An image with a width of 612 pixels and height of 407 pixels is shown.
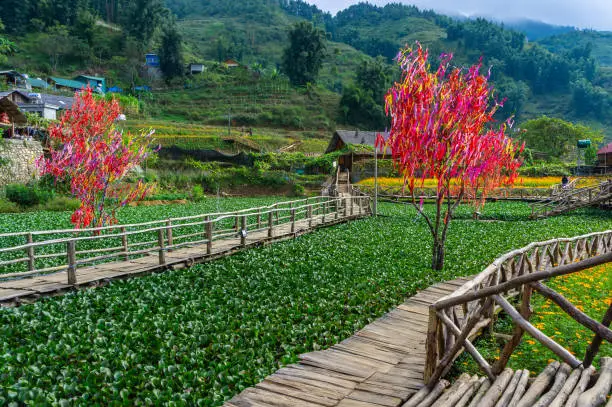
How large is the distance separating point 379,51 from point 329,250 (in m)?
158

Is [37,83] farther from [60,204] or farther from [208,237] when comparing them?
[208,237]

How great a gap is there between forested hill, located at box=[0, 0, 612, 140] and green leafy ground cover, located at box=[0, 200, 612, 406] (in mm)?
74495

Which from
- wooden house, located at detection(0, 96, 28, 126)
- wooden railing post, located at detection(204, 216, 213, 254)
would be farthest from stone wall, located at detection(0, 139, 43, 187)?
wooden railing post, located at detection(204, 216, 213, 254)

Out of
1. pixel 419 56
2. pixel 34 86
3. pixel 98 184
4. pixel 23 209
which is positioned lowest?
pixel 23 209

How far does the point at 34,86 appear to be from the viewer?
68938 millimetres

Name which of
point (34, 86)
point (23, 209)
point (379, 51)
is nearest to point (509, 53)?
point (379, 51)

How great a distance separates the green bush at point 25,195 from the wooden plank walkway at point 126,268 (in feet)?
63.4

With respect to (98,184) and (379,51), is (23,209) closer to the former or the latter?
(98,184)

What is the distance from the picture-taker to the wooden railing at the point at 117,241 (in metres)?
10.9

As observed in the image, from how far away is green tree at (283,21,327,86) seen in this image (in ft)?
318

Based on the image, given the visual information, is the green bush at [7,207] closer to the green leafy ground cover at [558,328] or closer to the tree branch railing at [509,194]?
the tree branch railing at [509,194]

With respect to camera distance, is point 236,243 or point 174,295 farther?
point 236,243

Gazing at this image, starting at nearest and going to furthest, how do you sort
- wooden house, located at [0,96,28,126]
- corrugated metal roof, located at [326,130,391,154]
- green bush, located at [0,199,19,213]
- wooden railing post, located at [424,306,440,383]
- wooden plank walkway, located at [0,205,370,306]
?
wooden railing post, located at [424,306,440,383]
wooden plank walkway, located at [0,205,370,306]
green bush, located at [0,199,19,213]
wooden house, located at [0,96,28,126]
corrugated metal roof, located at [326,130,391,154]

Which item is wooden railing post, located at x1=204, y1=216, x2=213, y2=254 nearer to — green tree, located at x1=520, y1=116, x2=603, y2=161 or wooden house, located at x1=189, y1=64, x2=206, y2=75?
green tree, located at x1=520, y1=116, x2=603, y2=161
